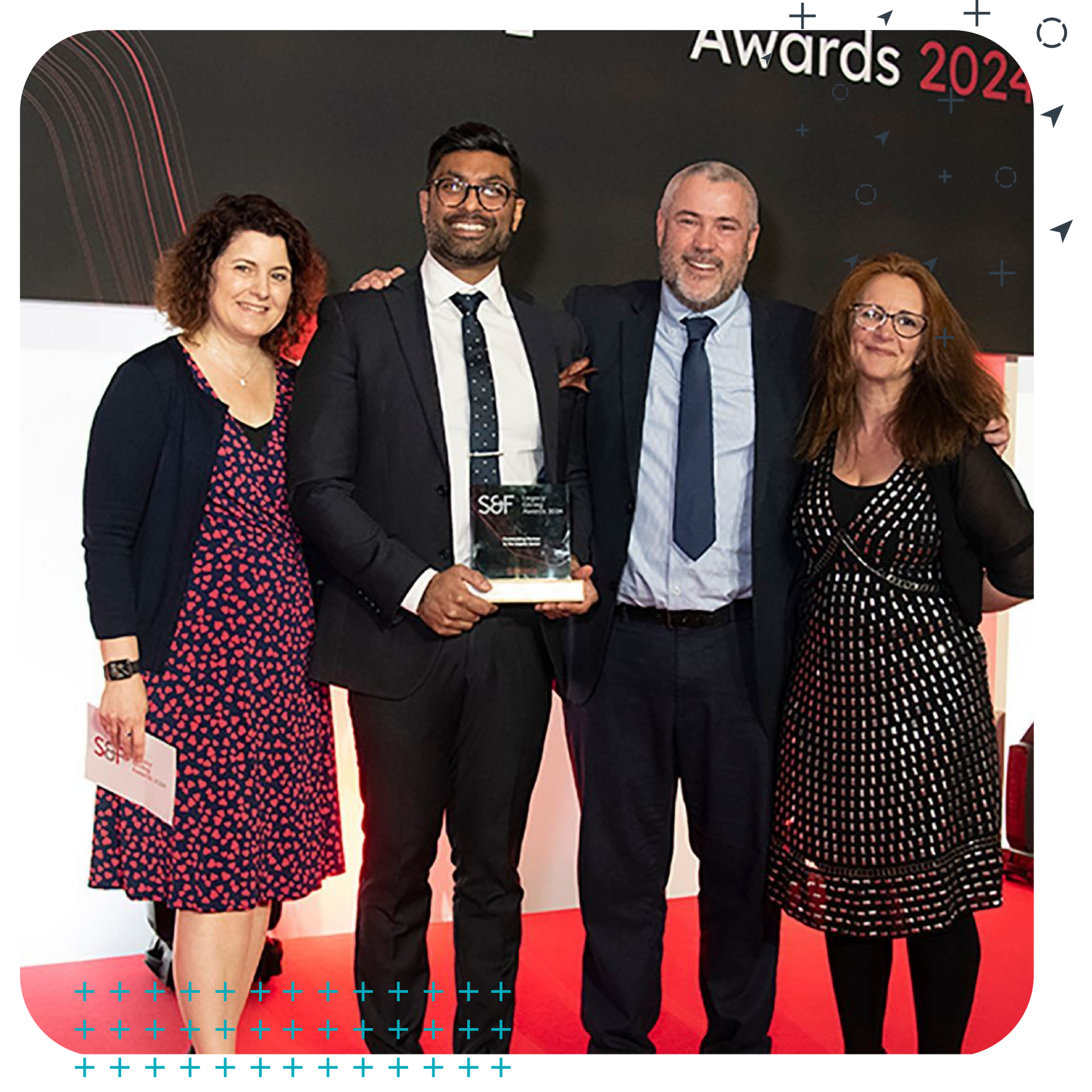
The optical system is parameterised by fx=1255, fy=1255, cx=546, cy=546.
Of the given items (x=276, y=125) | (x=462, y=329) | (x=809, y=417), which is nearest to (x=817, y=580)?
(x=809, y=417)

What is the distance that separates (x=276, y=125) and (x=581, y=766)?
4.96 ft

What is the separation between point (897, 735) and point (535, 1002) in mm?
1170

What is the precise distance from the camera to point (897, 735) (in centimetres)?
234

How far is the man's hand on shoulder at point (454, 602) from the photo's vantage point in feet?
7.82

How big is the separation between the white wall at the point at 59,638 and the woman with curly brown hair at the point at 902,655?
1698 millimetres

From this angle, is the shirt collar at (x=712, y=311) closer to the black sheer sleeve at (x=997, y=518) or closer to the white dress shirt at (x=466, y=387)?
the white dress shirt at (x=466, y=387)

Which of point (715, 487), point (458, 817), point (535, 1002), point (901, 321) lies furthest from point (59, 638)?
point (901, 321)

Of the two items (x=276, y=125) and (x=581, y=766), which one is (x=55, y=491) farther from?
(x=581, y=766)

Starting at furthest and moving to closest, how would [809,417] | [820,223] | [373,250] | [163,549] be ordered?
[820,223] → [373,250] → [809,417] → [163,549]

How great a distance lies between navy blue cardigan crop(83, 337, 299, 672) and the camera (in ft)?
7.71

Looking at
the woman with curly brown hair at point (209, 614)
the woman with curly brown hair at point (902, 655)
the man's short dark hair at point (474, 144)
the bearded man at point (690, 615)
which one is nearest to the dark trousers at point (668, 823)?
the bearded man at point (690, 615)

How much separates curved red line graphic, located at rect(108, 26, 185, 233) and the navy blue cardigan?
46 centimetres

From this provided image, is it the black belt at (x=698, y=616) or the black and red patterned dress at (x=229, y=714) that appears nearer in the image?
the black and red patterned dress at (x=229, y=714)
